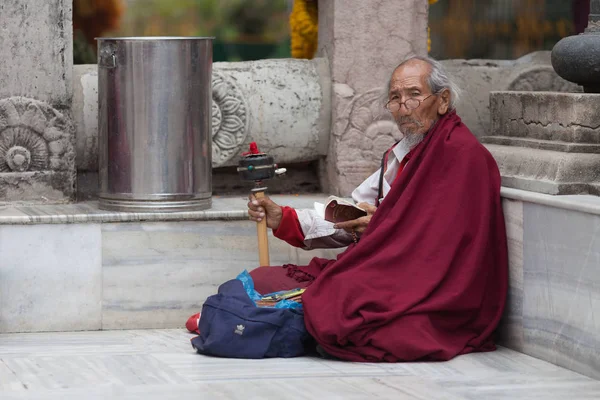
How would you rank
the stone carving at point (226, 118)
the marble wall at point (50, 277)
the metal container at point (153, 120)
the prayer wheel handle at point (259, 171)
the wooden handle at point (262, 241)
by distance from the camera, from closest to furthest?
the prayer wheel handle at point (259, 171), the wooden handle at point (262, 241), the marble wall at point (50, 277), the metal container at point (153, 120), the stone carving at point (226, 118)

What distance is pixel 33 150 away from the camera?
568 cm

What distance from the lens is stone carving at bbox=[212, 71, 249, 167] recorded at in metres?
6.02

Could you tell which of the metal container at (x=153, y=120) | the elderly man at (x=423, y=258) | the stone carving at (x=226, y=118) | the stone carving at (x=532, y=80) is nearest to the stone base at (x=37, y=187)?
the metal container at (x=153, y=120)

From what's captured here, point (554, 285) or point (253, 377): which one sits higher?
point (554, 285)

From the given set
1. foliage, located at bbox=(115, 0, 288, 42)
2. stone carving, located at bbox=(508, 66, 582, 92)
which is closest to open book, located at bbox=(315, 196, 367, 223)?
stone carving, located at bbox=(508, 66, 582, 92)

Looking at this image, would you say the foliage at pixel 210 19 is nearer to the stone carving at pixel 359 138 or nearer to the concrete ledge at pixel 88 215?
the stone carving at pixel 359 138

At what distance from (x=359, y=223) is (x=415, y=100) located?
53 centimetres

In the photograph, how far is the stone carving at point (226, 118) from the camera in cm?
602

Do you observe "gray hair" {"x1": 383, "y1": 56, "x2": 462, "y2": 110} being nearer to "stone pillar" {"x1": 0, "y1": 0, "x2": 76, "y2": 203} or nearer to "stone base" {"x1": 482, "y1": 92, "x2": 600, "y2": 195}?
"stone base" {"x1": 482, "y1": 92, "x2": 600, "y2": 195}

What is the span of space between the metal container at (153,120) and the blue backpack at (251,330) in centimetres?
86

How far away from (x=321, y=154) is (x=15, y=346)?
1930mm

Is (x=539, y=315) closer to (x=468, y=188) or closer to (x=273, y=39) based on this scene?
(x=468, y=188)

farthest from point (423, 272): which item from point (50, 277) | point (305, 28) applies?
point (305, 28)

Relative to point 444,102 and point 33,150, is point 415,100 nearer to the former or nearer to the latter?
point 444,102
